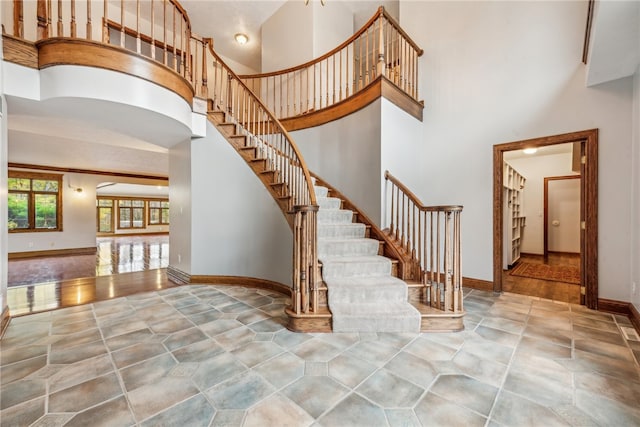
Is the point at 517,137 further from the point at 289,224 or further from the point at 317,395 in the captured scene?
the point at 317,395

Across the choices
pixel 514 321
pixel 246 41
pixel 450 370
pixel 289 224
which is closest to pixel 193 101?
pixel 289 224

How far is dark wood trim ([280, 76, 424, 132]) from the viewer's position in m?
3.65

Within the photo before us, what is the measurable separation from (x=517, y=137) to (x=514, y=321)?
2.48m

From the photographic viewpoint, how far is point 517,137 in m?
3.61

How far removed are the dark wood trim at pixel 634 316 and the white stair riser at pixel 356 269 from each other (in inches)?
95.4

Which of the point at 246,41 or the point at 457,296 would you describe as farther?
the point at 246,41

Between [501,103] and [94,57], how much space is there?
5.12 metres

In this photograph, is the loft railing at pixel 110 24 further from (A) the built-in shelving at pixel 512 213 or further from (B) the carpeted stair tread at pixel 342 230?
(A) the built-in shelving at pixel 512 213

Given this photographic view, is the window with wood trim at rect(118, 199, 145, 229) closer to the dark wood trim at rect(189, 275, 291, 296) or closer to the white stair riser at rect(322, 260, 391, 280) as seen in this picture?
the dark wood trim at rect(189, 275, 291, 296)

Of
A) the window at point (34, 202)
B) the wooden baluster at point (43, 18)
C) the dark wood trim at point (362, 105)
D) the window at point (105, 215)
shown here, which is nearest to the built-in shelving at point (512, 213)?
the dark wood trim at point (362, 105)

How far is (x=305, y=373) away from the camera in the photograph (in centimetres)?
184

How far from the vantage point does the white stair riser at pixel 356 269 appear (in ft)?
9.73

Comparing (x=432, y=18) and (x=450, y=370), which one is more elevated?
(x=432, y=18)

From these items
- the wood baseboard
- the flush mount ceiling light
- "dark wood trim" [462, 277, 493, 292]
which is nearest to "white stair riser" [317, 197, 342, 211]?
"dark wood trim" [462, 277, 493, 292]
